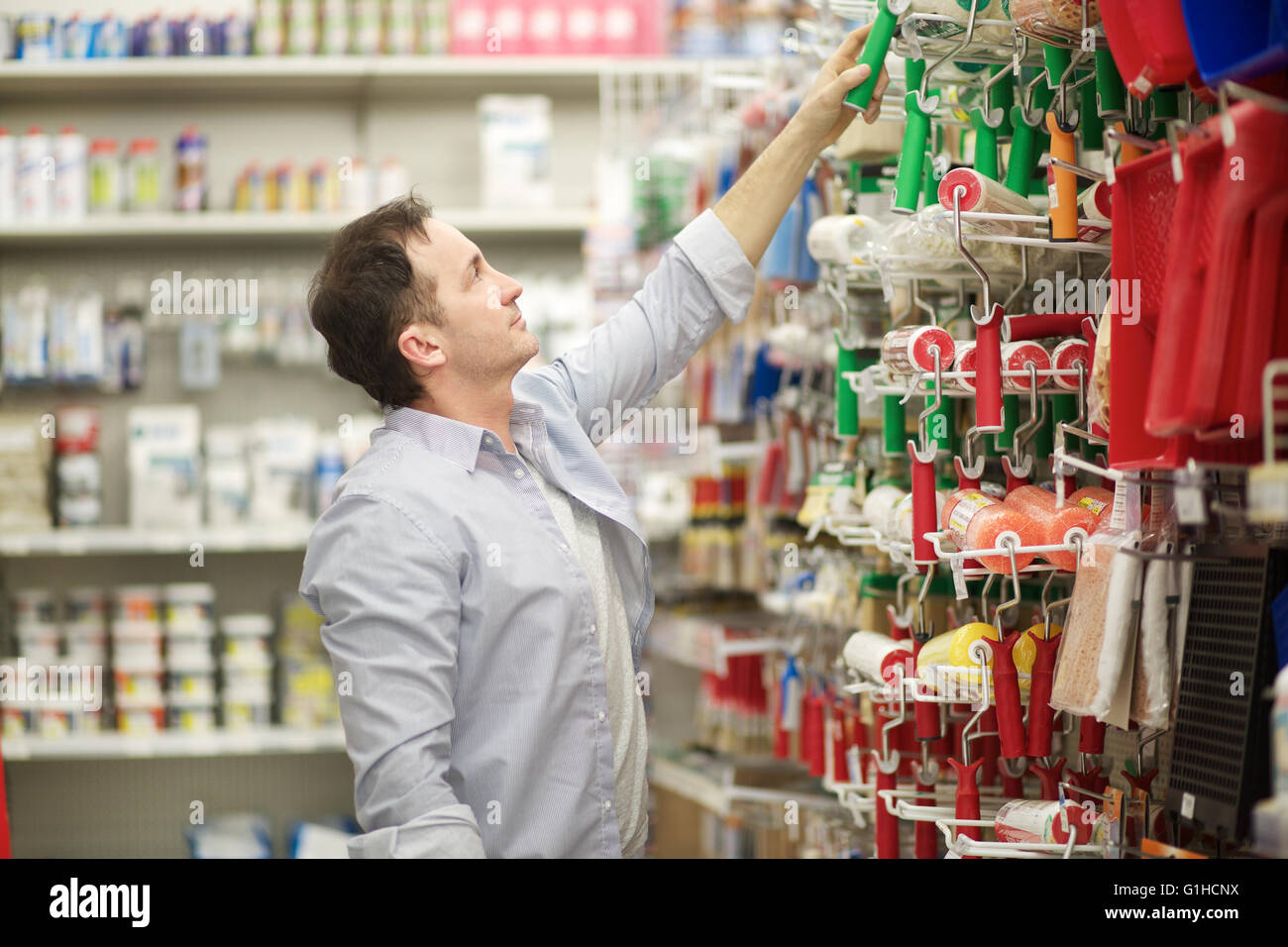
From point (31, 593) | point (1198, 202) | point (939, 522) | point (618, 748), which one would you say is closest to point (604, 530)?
point (618, 748)

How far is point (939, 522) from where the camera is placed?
173 cm

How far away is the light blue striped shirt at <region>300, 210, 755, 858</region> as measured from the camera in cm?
149

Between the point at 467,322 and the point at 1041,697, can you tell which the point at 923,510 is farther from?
the point at 467,322

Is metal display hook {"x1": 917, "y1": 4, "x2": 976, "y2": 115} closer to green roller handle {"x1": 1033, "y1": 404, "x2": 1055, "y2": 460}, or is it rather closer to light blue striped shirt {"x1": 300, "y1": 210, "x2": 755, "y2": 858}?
green roller handle {"x1": 1033, "y1": 404, "x2": 1055, "y2": 460}

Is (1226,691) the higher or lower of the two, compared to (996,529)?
lower

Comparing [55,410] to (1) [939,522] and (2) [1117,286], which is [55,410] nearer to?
(1) [939,522]

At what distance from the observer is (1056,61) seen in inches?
60.9

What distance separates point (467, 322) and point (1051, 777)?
37.1 inches

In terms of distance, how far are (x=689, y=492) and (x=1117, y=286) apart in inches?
101

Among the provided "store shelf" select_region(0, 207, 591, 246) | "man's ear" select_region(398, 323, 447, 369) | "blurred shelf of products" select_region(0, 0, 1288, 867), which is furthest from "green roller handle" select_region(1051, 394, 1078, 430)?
"store shelf" select_region(0, 207, 591, 246)

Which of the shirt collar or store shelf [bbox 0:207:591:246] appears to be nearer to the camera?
the shirt collar

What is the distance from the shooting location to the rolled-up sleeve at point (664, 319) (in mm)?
1944

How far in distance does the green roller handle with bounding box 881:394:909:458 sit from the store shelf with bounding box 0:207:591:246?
2.08 m

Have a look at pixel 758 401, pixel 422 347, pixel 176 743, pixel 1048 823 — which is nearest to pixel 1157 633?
pixel 1048 823
